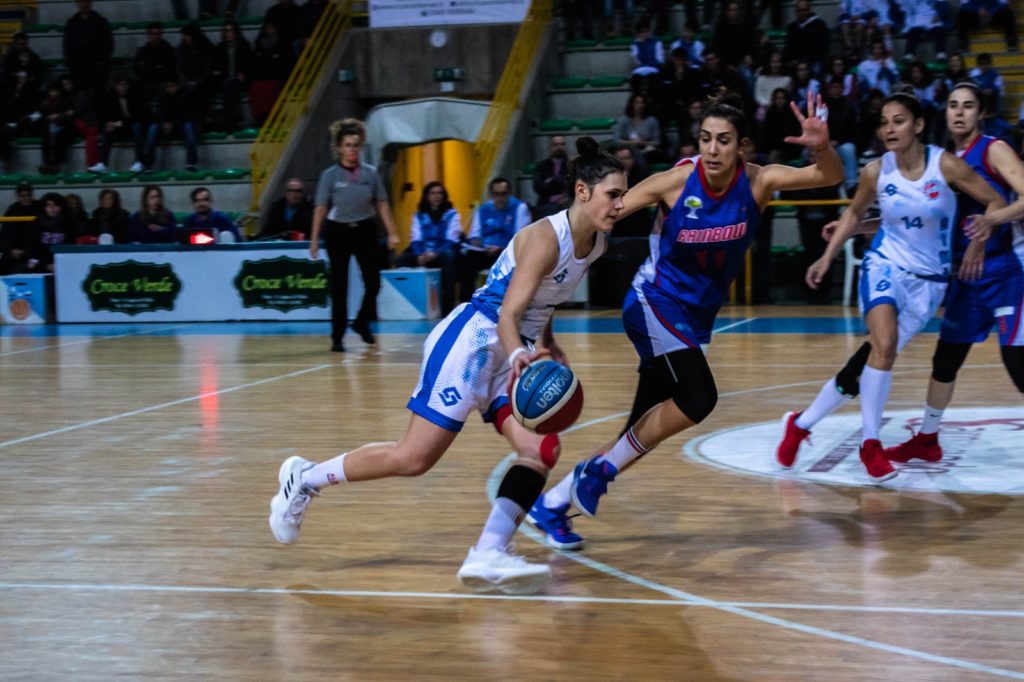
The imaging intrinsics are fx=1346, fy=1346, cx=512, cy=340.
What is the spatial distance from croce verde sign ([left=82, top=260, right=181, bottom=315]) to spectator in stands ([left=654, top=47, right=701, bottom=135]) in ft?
21.7

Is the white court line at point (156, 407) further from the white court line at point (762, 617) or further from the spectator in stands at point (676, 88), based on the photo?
the spectator in stands at point (676, 88)

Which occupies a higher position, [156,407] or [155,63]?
[155,63]

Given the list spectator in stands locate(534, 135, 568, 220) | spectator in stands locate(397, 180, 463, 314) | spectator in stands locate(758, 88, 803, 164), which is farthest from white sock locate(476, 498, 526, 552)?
spectator in stands locate(758, 88, 803, 164)

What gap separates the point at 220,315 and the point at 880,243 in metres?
11.0

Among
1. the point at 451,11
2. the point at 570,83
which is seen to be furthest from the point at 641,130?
the point at 451,11

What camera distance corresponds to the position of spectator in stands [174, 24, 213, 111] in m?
20.8

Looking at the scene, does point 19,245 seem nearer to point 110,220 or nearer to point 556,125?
point 110,220

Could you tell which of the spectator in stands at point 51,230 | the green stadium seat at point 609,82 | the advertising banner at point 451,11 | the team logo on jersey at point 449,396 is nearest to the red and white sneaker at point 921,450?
the team logo on jersey at point 449,396

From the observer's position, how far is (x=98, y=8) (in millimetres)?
23766

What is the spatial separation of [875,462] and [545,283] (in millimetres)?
2164

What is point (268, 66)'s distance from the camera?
68.0 feet

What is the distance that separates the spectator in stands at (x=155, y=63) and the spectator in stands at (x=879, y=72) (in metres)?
10.5

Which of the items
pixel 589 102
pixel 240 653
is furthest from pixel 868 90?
pixel 240 653

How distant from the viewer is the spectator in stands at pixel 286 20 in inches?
814
